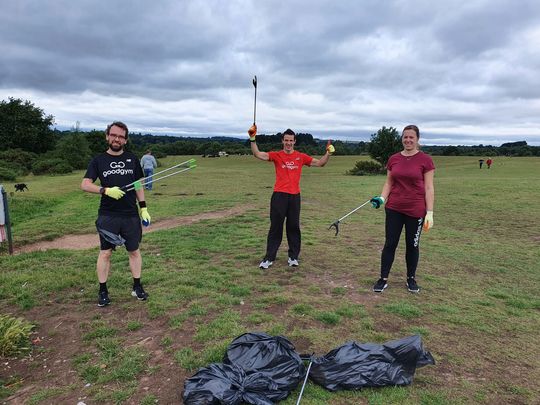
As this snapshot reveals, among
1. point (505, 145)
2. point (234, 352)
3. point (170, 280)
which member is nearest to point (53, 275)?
point (170, 280)

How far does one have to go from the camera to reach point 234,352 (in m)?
3.49

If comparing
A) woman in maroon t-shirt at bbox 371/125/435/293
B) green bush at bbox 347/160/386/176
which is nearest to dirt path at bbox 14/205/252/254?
woman in maroon t-shirt at bbox 371/125/435/293

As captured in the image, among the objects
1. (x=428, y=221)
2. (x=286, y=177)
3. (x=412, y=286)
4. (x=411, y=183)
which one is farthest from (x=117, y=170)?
(x=412, y=286)

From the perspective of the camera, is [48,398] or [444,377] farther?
[444,377]

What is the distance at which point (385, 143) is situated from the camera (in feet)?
131

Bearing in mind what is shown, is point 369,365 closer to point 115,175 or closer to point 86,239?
point 115,175

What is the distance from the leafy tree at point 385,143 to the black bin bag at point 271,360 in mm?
38084

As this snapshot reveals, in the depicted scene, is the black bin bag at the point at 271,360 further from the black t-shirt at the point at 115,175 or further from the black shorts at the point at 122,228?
the black t-shirt at the point at 115,175

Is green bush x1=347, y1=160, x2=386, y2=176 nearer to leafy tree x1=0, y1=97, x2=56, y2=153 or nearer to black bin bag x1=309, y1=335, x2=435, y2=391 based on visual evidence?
black bin bag x1=309, y1=335, x2=435, y2=391

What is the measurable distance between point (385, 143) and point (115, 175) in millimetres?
38404

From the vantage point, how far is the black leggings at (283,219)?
20.7 feet

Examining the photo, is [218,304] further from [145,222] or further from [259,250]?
[259,250]

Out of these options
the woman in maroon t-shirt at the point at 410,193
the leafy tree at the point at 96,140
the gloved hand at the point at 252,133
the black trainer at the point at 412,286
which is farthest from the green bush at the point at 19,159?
the black trainer at the point at 412,286

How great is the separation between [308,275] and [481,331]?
2.58m
